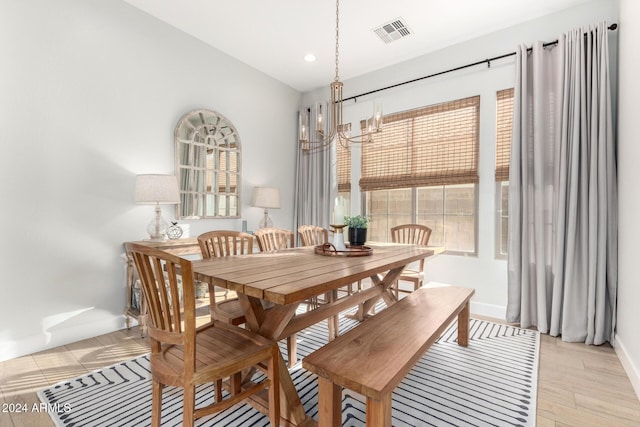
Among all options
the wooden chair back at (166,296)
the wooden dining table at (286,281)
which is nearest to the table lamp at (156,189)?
the wooden dining table at (286,281)

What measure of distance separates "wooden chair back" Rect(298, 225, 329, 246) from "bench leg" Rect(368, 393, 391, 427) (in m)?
1.90

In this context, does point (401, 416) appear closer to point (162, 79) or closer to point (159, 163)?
point (159, 163)

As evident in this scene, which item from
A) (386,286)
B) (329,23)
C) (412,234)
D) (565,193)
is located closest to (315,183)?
(412,234)

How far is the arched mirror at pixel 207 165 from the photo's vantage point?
3312 mm

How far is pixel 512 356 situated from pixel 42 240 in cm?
371

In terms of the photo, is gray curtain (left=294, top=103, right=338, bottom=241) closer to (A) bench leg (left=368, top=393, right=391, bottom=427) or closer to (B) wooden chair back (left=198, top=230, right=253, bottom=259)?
(B) wooden chair back (left=198, top=230, right=253, bottom=259)

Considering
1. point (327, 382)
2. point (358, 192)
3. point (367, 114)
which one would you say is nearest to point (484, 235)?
point (358, 192)

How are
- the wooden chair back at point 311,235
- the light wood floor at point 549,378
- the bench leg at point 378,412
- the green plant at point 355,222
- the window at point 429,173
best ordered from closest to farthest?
the bench leg at point 378,412, the light wood floor at point 549,378, the green plant at point 355,222, the wooden chair back at point 311,235, the window at point 429,173

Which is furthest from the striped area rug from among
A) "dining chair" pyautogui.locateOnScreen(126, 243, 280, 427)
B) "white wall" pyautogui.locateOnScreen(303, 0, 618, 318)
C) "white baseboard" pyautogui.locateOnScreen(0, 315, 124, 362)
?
"white wall" pyautogui.locateOnScreen(303, 0, 618, 318)

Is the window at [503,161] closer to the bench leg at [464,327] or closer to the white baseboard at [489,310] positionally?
the white baseboard at [489,310]

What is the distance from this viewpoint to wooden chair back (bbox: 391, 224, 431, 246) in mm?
3299

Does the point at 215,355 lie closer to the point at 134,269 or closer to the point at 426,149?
the point at 134,269

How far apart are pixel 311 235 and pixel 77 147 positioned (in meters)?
2.15

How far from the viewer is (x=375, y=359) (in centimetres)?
133
